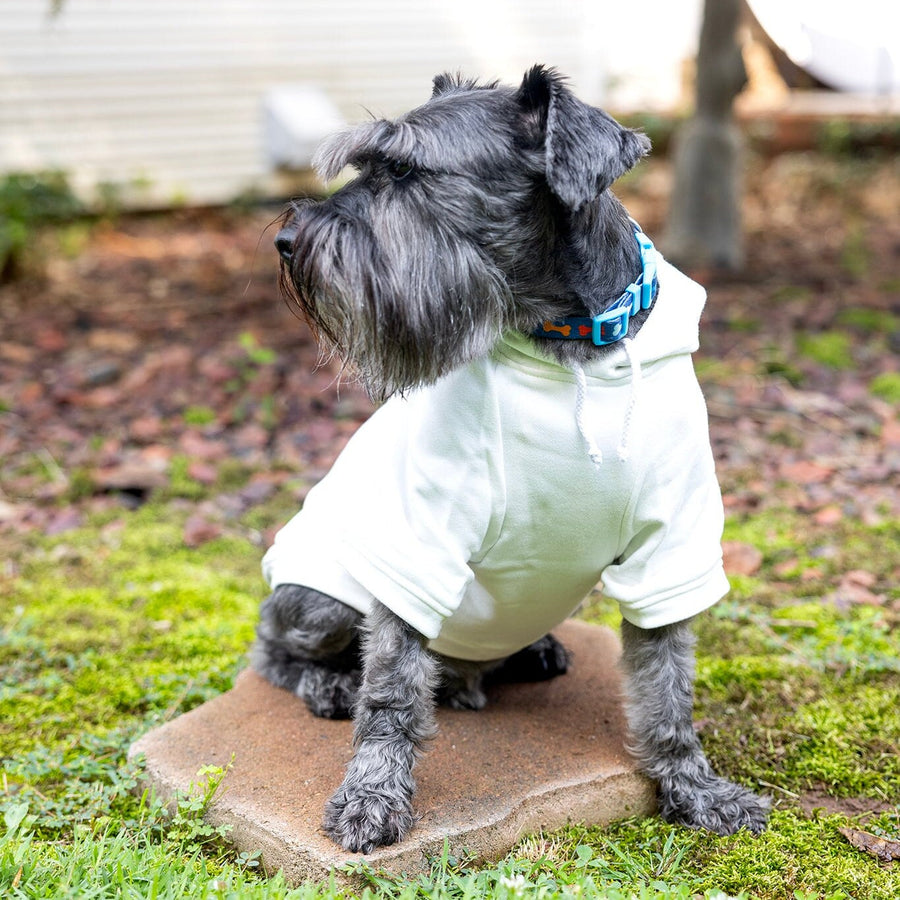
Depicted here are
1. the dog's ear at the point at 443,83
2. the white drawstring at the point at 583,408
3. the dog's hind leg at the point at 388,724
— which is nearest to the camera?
the white drawstring at the point at 583,408

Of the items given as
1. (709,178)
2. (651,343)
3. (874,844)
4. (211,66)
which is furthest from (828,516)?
(211,66)

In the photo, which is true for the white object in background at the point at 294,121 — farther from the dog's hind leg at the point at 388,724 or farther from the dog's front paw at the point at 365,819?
the dog's front paw at the point at 365,819

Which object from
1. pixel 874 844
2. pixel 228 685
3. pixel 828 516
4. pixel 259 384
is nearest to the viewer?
pixel 874 844

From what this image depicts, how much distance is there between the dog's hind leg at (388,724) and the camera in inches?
118

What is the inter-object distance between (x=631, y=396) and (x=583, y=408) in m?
0.13

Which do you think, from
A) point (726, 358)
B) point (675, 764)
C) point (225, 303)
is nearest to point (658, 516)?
point (675, 764)

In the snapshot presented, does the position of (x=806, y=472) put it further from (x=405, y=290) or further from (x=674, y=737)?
(x=405, y=290)

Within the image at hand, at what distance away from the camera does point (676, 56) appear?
17859 mm

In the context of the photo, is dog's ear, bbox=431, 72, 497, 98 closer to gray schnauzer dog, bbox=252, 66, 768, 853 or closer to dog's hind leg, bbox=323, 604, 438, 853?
gray schnauzer dog, bbox=252, 66, 768, 853

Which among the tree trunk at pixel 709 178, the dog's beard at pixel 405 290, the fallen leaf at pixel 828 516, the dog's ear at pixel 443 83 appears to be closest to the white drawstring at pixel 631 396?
the dog's beard at pixel 405 290

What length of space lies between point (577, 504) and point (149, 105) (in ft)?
35.3

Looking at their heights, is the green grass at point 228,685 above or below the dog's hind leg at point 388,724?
below

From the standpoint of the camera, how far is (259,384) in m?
7.09

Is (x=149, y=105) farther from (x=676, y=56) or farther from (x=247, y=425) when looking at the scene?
(x=676, y=56)
